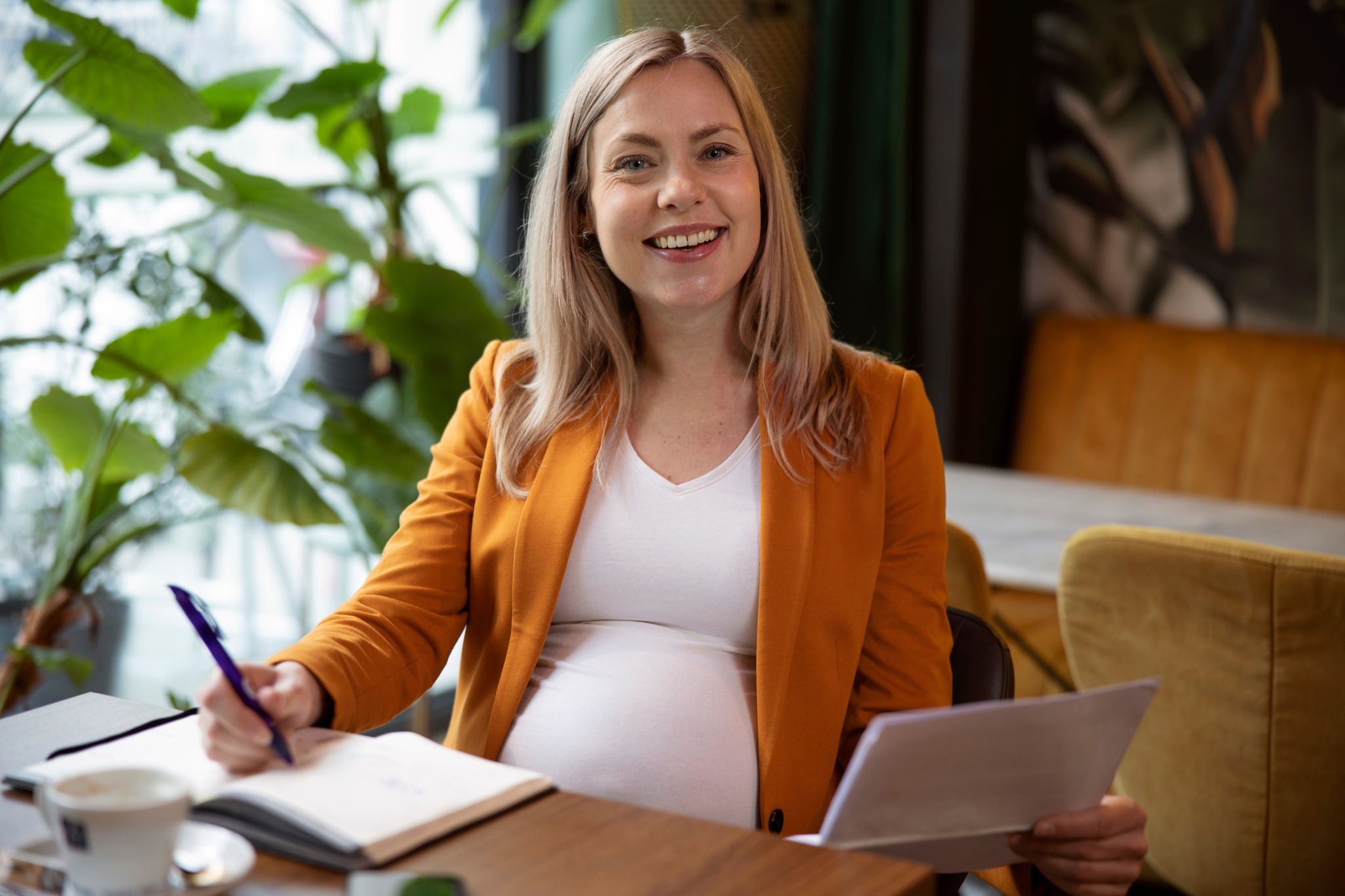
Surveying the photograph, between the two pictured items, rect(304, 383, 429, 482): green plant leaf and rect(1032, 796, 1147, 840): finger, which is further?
rect(304, 383, 429, 482): green plant leaf

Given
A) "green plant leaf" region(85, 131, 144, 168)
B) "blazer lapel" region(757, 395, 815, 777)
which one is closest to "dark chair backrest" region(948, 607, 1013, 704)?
"blazer lapel" region(757, 395, 815, 777)

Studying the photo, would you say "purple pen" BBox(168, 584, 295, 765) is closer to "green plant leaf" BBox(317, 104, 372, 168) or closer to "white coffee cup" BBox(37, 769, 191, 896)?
"white coffee cup" BBox(37, 769, 191, 896)

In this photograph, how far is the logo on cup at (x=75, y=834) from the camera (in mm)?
772

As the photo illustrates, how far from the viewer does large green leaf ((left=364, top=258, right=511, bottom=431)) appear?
7.43 ft

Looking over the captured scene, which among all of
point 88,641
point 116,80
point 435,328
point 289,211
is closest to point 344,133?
point 435,328

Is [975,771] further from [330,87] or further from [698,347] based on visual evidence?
[330,87]

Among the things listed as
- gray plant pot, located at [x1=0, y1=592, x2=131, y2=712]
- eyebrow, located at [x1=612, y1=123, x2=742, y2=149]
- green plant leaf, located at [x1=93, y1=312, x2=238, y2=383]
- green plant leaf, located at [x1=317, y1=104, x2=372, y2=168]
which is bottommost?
gray plant pot, located at [x1=0, y1=592, x2=131, y2=712]

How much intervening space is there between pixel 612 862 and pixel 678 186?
0.80 m

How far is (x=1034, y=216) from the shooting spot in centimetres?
366

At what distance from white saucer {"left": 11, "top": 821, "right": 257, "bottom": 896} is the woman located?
13.0 inches

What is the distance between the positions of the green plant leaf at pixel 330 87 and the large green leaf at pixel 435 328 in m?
0.37

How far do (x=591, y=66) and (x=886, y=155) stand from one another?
6.58 ft

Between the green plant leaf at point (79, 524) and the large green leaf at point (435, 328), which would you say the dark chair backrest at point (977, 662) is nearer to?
the large green leaf at point (435, 328)

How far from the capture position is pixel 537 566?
54.6 inches
